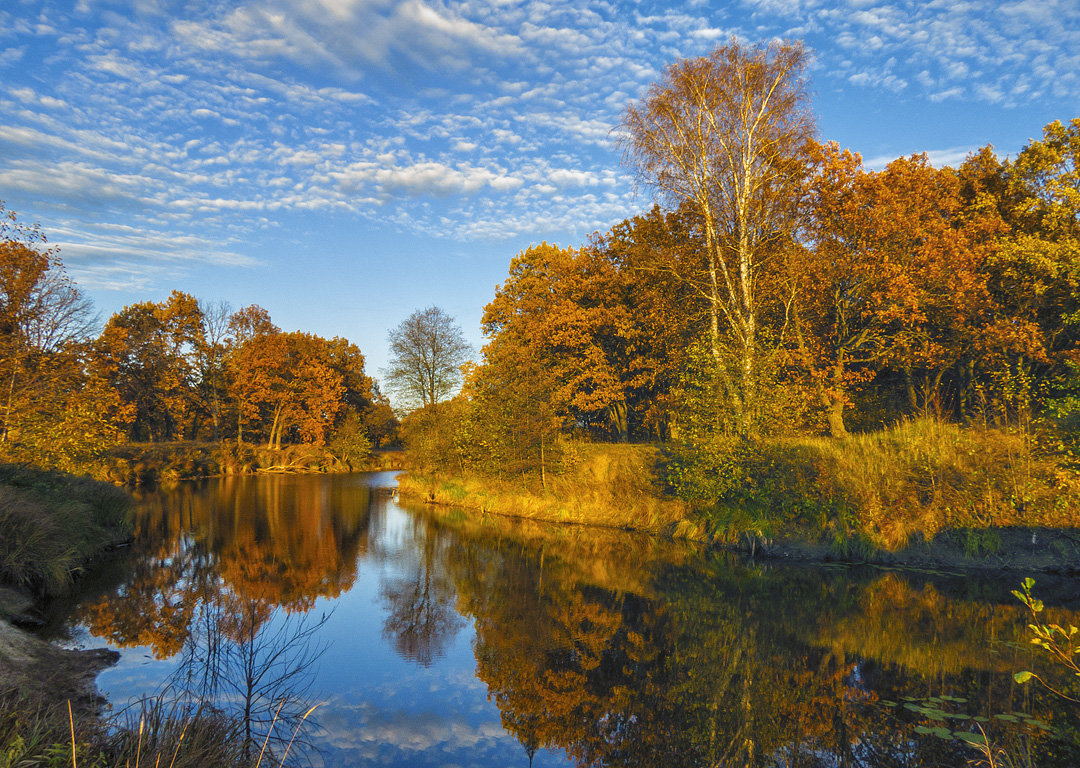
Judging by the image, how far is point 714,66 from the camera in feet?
71.3

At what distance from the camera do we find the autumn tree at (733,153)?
21.5 m

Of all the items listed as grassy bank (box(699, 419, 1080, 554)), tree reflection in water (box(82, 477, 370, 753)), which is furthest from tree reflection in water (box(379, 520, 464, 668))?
grassy bank (box(699, 419, 1080, 554))

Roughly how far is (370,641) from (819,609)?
9.67 meters

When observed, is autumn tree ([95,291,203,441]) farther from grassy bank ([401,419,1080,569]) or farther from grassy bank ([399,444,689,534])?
grassy bank ([401,419,1080,569])

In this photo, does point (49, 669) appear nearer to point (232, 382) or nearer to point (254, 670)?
point (254, 670)

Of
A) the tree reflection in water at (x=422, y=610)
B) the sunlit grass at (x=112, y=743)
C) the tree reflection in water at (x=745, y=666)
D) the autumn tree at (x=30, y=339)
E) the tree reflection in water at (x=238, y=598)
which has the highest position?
the autumn tree at (x=30, y=339)

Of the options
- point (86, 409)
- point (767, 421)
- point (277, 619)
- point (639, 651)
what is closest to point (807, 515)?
point (767, 421)

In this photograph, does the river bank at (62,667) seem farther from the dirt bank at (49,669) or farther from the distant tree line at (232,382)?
the distant tree line at (232,382)

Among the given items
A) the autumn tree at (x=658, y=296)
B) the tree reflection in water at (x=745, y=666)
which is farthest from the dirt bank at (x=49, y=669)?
the autumn tree at (x=658, y=296)

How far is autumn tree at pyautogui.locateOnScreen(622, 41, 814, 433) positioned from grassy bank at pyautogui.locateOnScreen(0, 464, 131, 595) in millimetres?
19543

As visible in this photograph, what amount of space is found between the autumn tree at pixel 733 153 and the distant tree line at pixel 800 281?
7 centimetres

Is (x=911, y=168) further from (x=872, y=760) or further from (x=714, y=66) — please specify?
(x=872, y=760)

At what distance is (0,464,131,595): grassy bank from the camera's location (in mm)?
12188

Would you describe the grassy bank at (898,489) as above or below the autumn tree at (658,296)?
below
